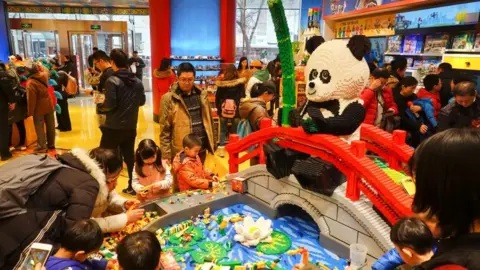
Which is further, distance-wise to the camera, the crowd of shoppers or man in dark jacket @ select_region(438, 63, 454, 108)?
man in dark jacket @ select_region(438, 63, 454, 108)

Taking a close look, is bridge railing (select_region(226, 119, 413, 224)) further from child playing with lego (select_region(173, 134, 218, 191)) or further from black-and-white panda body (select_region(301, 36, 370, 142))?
child playing with lego (select_region(173, 134, 218, 191))

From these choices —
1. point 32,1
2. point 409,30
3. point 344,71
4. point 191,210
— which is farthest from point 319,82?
point 32,1

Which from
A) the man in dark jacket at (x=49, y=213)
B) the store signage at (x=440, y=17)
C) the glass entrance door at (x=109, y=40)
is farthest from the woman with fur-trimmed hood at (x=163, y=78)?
the glass entrance door at (x=109, y=40)

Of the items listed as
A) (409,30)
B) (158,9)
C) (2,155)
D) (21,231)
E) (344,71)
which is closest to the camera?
(21,231)

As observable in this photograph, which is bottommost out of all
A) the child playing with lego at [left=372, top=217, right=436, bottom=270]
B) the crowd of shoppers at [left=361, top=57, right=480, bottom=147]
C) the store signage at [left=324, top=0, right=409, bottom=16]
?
the child playing with lego at [left=372, top=217, right=436, bottom=270]

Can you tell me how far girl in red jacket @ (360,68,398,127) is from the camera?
12.9 ft

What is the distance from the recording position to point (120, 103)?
3.80 metres

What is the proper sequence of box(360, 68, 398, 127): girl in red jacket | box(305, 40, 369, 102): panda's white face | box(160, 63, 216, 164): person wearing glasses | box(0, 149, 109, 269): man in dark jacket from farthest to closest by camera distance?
box(360, 68, 398, 127): girl in red jacket
box(160, 63, 216, 164): person wearing glasses
box(305, 40, 369, 102): panda's white face
box(0, 149, 109, 269): man in dark jacket

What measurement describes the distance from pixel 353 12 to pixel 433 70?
2181 millimetres

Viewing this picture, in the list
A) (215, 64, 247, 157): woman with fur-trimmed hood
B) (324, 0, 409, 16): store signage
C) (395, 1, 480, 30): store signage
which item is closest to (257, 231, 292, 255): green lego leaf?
(215, 64, 247, 157): woman with fur-trimmed hood

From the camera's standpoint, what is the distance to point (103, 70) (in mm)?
4262

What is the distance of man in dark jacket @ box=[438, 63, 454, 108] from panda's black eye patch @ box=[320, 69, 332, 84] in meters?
2.95

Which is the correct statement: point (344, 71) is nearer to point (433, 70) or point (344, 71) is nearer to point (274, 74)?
point (433, 70)

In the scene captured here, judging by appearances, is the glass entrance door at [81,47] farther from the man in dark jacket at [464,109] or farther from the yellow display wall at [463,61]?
the man in dark jacket at [464,109]
